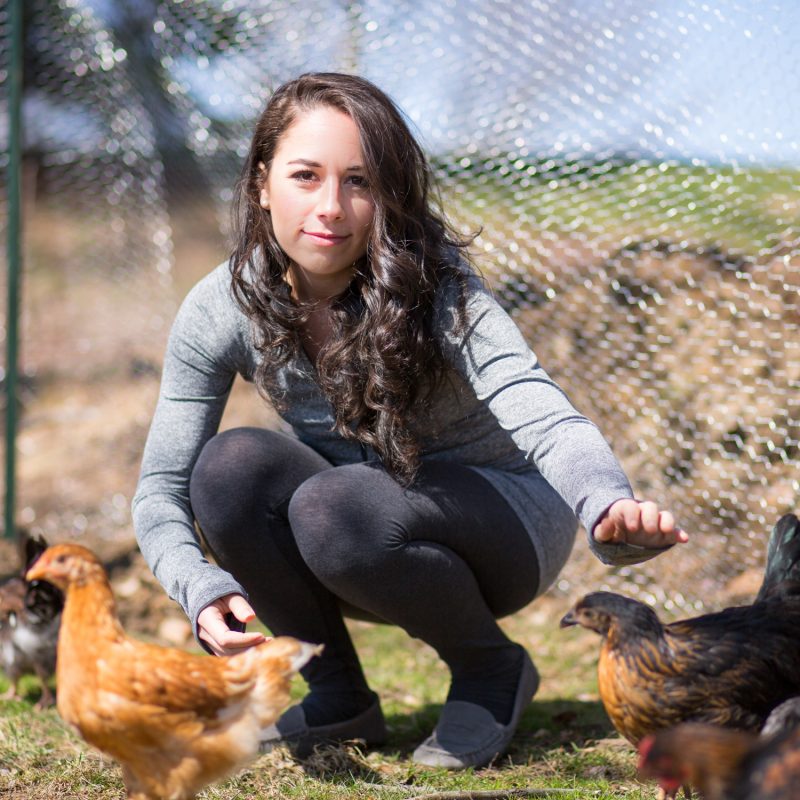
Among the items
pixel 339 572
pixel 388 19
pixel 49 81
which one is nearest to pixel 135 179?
pixel 49 81

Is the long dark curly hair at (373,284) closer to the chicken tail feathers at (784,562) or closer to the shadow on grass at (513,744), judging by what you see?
the shadow on grass at (513,744)

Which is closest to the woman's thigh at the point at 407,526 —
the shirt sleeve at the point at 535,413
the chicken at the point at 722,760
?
the shirt sleeve at the point at 535,413

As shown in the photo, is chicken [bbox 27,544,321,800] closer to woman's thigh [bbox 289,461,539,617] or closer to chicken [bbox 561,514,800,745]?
woman's thigh [bbox 289,461,539,617]

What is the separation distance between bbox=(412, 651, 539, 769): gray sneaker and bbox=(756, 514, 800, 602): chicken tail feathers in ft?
2.23

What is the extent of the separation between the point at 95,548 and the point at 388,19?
8.44 ft

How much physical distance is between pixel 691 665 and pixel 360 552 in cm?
73

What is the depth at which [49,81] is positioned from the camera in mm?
5574

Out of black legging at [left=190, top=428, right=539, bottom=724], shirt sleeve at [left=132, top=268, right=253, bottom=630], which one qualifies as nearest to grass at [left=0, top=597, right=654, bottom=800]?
black legging at [left=190, top=428, right=539, bottom=724]

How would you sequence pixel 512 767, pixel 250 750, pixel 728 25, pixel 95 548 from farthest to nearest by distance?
pixel 95 548 → pixel 728 25 → pixel 512 767 → pixel 250 750

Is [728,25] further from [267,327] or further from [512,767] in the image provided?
[512,767]

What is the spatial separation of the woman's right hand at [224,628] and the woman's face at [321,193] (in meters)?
0.76

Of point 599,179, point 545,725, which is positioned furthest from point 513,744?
point 599,179

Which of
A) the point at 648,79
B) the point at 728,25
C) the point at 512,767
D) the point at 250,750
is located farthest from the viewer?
the point at 648,79

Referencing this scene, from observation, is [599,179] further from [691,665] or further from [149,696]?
[149,696]
